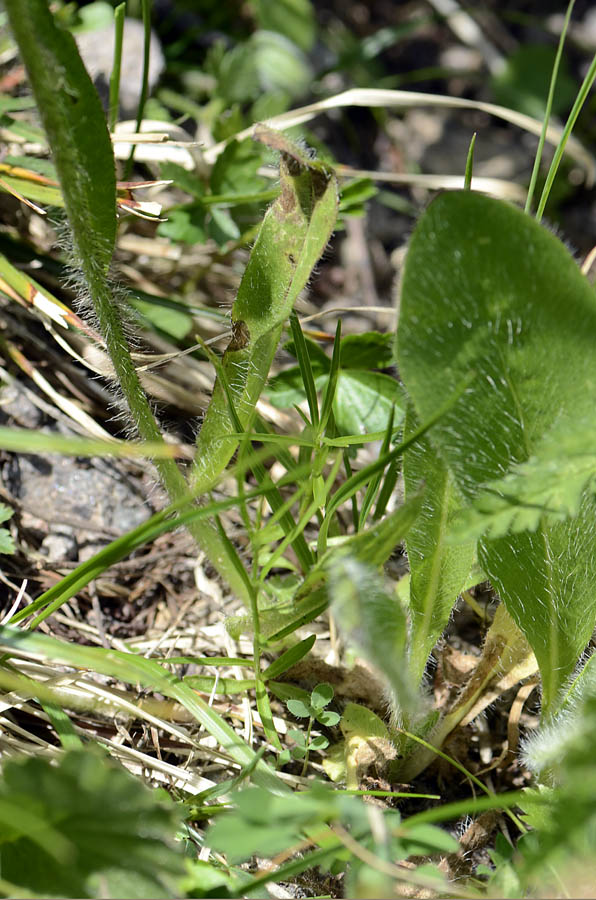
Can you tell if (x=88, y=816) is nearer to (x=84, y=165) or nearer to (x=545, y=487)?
(x=545, y=487)

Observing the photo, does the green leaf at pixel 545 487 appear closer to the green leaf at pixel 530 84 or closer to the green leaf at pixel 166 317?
the green leaf at pixel 166 317

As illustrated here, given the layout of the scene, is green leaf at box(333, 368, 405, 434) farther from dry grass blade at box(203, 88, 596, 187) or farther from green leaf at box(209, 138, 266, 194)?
dry grass blade at box(203, 88, 596, 187)

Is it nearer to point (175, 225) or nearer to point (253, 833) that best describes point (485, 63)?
point (175, 225)

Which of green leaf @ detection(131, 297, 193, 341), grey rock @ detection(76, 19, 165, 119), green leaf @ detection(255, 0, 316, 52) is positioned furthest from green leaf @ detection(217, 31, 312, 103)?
green leaf @ detection(131, 297, 193, 341)

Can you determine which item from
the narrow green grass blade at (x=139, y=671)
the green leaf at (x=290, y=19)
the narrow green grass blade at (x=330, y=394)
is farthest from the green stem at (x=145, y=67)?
the narrow green grass blade at (x=139, y=671)

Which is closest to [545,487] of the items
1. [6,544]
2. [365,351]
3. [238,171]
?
[365,351]

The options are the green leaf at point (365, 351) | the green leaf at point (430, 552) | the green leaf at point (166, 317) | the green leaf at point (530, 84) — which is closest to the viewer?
the green leaf at point (430, 552)

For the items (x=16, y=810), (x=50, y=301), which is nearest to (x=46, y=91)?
(x=50, y=301)
